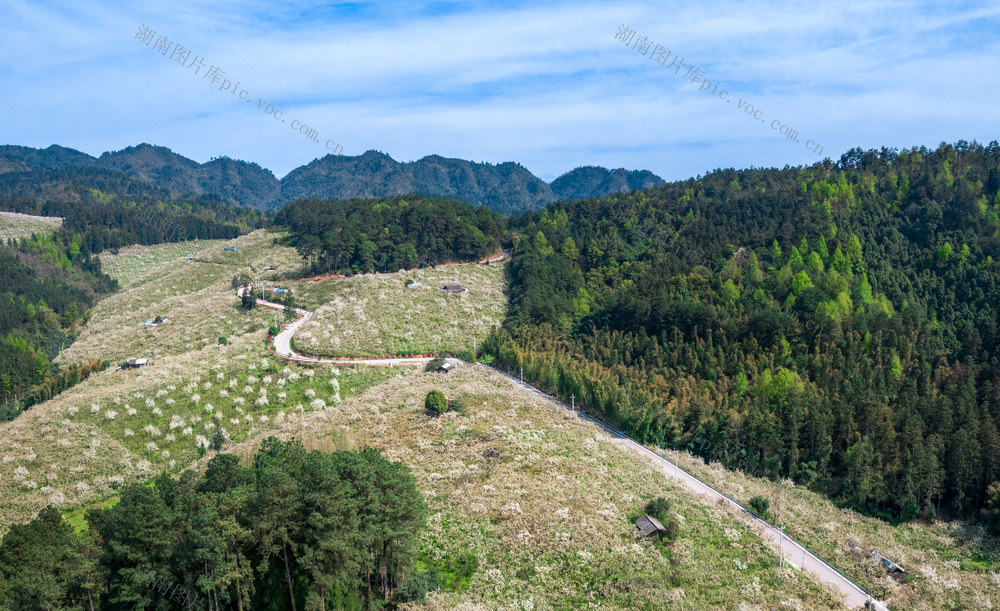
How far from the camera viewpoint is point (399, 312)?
9762 cm

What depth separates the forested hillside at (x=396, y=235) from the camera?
116188 mm

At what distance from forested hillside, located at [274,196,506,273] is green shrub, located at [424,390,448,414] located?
57.3 meters

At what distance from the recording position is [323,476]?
30.0 m

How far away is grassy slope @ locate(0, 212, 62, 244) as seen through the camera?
174375mm

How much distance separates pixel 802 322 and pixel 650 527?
49158mm

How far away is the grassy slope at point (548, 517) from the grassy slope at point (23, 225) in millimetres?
166736

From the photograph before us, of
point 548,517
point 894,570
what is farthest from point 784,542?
point 548,517

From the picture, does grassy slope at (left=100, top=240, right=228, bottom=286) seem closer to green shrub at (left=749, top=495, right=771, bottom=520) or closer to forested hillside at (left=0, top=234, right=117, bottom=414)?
forested hillside at (left=0, top=234, right=117, bottom=414)

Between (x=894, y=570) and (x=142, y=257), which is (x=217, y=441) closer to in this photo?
(x=894, y=570)

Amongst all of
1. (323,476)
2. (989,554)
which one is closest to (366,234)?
(323,476)

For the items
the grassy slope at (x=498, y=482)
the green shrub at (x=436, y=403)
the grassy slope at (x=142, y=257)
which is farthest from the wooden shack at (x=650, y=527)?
the grassy slope at (x=142, y=257)

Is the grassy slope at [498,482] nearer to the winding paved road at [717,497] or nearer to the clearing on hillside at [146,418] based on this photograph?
the clearing on hillside at [146,418]

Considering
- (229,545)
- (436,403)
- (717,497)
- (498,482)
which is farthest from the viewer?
(436,403)

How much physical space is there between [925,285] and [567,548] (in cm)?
8089
